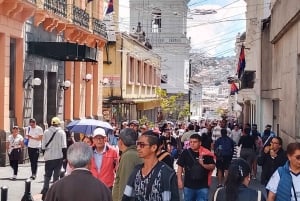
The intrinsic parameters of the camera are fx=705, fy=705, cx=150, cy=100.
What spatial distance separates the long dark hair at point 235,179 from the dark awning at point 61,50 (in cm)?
1790

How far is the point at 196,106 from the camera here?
99.4m

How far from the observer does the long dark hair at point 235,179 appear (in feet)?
19.6

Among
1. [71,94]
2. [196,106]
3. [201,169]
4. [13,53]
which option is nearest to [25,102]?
[13,53]

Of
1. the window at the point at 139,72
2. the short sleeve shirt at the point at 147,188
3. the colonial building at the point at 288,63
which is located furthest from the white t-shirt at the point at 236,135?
the window at the point at 139,72

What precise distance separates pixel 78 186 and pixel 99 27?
28.2 meters

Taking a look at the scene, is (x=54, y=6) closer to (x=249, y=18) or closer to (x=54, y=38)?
(x=54, y=38)

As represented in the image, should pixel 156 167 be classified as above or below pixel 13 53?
below

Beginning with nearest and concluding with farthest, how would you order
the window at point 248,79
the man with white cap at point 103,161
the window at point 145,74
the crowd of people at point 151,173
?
the crowd of people at point 151,173, the man with white cap at point 103,161, the window at point 248,79, the window at point 145,74

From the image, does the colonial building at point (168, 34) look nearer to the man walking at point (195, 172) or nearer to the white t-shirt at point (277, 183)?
the man walking at point (195, 172)

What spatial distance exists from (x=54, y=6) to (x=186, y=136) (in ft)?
33.4

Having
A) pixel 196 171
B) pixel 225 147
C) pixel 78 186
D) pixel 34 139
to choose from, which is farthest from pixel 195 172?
pixel 34 139

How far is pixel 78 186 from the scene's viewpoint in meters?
5.63

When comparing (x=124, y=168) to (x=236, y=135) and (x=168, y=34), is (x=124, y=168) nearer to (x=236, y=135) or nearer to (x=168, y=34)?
(x=236, y=135)

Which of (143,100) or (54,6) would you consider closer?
(54,6)
